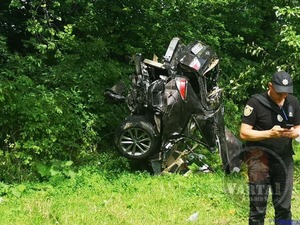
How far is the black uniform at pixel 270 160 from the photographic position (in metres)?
4.27

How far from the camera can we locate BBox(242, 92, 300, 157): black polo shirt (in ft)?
14.0

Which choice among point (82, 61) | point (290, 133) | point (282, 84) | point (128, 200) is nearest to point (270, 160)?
point (290, 133)

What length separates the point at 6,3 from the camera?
31.8ft

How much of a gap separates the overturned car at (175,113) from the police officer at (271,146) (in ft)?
8.78

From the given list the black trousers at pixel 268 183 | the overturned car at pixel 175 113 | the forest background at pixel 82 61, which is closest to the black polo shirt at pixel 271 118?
the black trousers at pixel 268 183

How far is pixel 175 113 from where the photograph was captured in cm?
732

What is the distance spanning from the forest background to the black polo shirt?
290 cm

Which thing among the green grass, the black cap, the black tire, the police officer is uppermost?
the black cap

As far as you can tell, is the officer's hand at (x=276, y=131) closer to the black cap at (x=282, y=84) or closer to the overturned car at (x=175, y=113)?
the black cap at (x=282, y=84)

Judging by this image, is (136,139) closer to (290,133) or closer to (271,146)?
(271,146)

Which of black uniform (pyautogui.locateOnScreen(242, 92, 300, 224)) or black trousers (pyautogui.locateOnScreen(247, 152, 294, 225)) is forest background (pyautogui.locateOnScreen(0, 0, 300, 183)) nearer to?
black uniform (pyautogui.locateOnScreen(242, 92, 300, 224))

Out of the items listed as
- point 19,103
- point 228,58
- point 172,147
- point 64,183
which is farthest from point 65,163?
point 228,58

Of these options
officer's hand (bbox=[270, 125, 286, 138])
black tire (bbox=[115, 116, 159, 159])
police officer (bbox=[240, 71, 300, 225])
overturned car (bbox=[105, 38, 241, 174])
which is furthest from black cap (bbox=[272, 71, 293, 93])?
black tire (bbox=[115, 116, 159, 159])

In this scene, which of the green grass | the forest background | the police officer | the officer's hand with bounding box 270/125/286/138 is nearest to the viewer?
the officer's hand with bounding box 270/125/286/138
